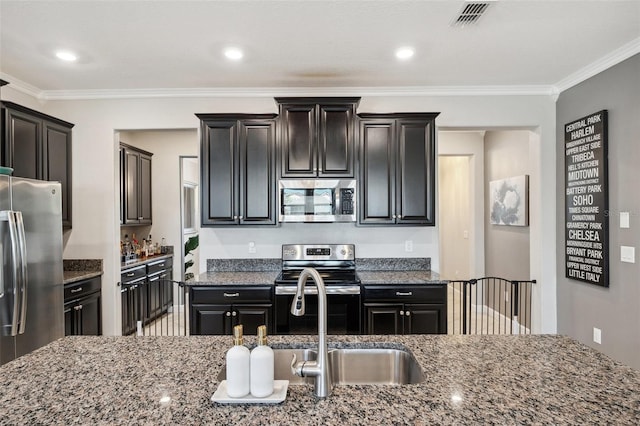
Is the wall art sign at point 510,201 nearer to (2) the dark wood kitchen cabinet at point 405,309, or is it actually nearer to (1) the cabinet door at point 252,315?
(2) the dark wood kitchen cabinet at point 405,309

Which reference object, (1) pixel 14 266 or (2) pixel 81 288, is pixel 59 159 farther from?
(1) pixel 14 266

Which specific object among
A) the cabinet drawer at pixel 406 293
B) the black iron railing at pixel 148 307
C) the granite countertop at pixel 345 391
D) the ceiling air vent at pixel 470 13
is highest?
the ceiling air vent at pixel 470 13

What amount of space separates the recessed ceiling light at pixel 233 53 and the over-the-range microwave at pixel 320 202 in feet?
3.60

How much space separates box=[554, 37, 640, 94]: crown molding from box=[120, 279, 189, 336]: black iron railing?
4.29 metres

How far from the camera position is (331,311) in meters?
3.22

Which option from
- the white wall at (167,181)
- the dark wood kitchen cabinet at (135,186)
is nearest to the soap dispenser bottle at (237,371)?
the dark wood kitchen cabinet at (135,186)

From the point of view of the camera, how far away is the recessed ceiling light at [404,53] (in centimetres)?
289

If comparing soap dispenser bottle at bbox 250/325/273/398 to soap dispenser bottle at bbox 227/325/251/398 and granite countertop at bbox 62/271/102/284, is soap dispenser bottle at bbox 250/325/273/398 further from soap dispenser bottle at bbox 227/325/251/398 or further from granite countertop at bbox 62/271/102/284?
granite countertop at bbox 62/271/102/284

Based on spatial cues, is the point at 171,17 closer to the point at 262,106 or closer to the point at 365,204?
the point at 262,106

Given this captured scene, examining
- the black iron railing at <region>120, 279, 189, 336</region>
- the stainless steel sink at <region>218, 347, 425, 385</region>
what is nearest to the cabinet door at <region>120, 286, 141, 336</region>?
the black iron railing at <region>120, 279, 189, 336</region>

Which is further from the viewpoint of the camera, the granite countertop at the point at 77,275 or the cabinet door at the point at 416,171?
the cabinet door at the point at 416,171

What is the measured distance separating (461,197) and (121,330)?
5.14 metres

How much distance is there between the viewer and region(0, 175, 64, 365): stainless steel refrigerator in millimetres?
2555

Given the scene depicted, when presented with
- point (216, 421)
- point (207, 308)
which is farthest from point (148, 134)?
Answer: point (216, 421)
